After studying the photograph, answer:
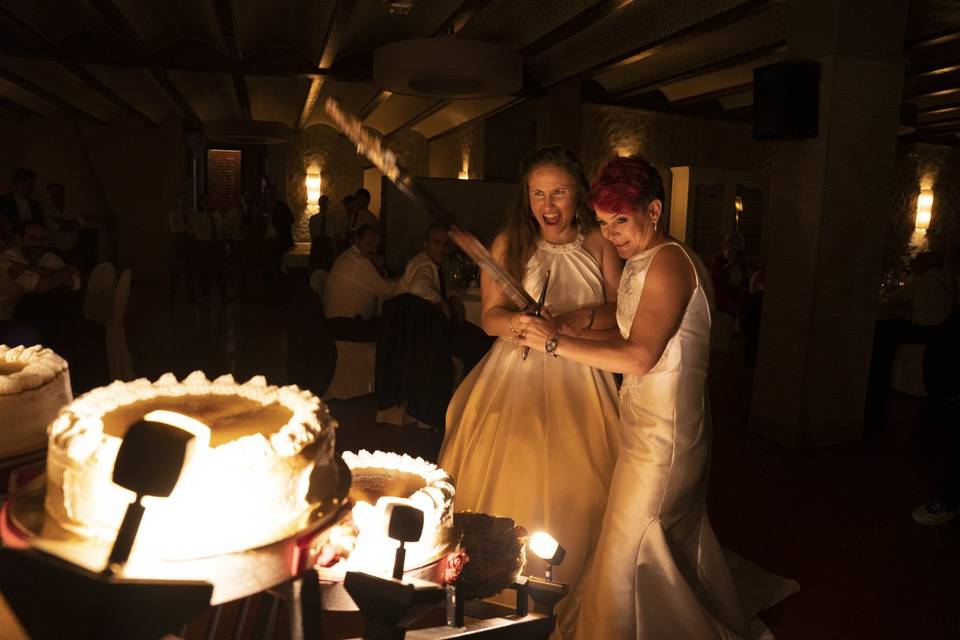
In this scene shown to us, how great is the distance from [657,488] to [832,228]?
117 inches

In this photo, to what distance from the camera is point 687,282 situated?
6.25 feet

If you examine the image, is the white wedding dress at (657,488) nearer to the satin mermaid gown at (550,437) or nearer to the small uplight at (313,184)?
the satin mermaid gown at (550,437)

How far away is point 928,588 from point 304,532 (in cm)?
293

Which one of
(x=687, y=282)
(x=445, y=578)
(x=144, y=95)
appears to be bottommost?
(x=445, y=578)

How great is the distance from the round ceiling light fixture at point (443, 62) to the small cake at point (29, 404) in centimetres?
407

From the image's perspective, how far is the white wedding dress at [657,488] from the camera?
1973 mm

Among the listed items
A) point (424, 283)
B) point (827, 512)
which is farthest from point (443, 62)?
point (827, 512)

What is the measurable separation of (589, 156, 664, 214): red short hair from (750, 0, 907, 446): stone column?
9.07 ft

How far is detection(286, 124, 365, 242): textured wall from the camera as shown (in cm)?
1395

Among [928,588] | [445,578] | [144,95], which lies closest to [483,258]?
[445,578]

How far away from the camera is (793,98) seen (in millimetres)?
4172

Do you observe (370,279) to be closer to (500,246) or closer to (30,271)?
(30,271)

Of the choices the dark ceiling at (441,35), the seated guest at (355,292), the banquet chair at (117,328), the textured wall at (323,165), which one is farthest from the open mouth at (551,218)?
the textured wall at (323,165)

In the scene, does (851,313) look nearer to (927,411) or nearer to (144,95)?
(927,411)
